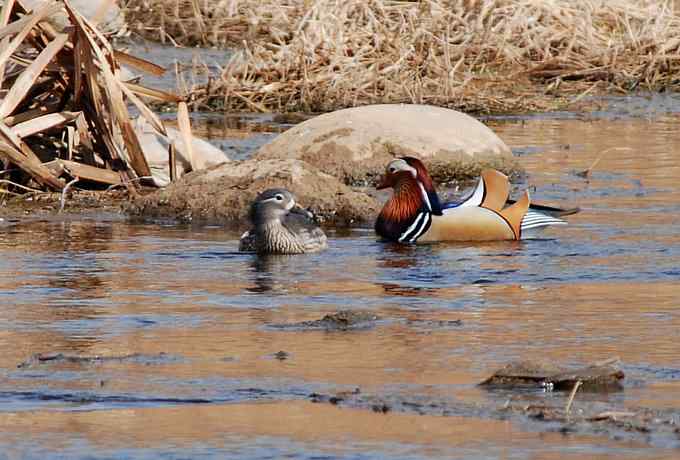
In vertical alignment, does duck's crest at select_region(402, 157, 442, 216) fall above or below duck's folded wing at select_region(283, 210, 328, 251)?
above

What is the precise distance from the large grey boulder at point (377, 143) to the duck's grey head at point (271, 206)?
359cm

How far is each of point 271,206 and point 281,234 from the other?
0.85 ft

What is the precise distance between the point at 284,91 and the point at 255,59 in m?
0.49

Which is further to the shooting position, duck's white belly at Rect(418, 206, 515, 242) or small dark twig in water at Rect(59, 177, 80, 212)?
small dark twig in water at Rect(59, 177, 80, 212)

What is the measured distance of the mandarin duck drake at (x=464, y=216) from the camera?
37.8 feet

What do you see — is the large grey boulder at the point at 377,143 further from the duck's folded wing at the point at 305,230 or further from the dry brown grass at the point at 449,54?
the dry brown grass at the point at 449,54

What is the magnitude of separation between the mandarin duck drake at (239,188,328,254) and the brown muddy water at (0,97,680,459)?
0.12 meters

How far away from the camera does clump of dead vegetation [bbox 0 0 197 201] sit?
13125mm

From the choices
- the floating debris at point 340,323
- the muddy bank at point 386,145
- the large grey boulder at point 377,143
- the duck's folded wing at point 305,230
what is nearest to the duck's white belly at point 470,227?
the duck's folded wing at point 305,230

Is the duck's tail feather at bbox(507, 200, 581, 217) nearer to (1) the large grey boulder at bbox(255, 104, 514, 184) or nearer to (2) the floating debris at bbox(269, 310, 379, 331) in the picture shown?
(1) the large grey boulder at bbox(255, 104, 514, 184)

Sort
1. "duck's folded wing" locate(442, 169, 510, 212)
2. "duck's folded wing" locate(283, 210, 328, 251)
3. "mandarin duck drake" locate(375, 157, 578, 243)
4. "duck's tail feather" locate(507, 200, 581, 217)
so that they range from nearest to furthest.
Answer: "duck's folded wing" locate(283, 210, 328, 251)
"mandarin duck drake" locate(375, 157, 578, 243)
"duck's folded wing" locate(442, 169, 510, 212)
"duck's tail feather" locate(507, 200, 581, 217)

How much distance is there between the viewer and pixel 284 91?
20422mm

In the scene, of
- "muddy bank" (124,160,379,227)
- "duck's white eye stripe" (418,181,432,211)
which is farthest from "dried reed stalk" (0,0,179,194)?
"duck's white eye stripe" (418,181,432,211)

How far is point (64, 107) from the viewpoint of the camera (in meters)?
13.9
